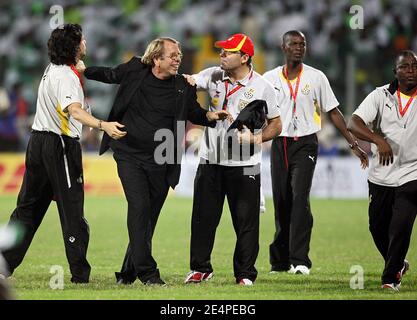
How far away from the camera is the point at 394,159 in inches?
395

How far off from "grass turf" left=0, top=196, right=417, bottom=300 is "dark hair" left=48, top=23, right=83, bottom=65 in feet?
7.43

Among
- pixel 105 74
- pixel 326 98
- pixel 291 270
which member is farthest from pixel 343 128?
pixel 105 74

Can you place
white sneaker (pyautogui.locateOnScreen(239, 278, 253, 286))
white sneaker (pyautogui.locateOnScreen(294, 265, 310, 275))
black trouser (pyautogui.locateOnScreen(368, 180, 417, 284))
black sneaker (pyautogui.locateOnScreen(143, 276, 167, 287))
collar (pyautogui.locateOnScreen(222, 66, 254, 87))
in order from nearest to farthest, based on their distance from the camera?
black trouser (pyautogui.locateOnScreen(368, 180, 417, 284)) < black sneaker (pyautogui.locateOnScreen(143, 276, 167, 287)) < white sneaker (pyautogui.locateOnScreen(239, 278, 253, 286)) < collar (pyautogui.locateOnScreen(222, 66, 254, 87)) < white sneaker (pyautogui.locateOnScreen(294, 265, 310, 275))

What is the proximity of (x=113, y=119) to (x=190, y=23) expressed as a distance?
17.9 metres

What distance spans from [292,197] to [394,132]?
7.86 ft

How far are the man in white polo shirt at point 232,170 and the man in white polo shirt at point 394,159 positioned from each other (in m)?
1.02

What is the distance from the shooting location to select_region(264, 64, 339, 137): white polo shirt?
12133 millimetres

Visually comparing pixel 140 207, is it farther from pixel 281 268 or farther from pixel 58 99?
pixel 281 268

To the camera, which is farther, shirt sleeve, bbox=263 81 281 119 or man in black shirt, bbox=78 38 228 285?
shirt sleeve, bbox=263 81 281 119

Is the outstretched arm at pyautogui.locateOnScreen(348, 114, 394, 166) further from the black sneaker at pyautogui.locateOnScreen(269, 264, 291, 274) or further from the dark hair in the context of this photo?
the dark hair

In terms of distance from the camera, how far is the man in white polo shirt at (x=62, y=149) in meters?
10.1

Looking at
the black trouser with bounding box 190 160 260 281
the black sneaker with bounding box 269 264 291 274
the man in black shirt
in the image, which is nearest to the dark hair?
the man in black shirt

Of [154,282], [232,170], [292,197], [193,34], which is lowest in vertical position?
[154,282]

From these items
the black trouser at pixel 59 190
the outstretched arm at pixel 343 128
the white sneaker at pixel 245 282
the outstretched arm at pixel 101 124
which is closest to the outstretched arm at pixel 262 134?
the outstretched arm at pixel 343 128
